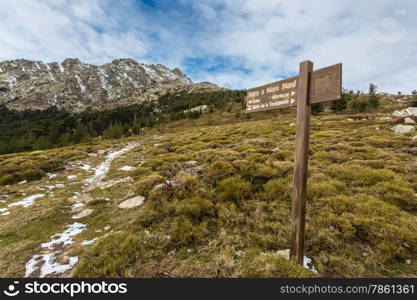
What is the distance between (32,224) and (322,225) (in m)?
8.75

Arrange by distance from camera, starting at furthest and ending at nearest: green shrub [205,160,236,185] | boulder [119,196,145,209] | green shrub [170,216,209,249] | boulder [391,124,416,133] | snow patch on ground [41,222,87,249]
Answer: boulder [391,124,416,133]
green shrub [205,160,236,185]
boulder [119,196,145,209]
snow patch on ground [41,222,87,249]
green shrub [170,216,209,249]

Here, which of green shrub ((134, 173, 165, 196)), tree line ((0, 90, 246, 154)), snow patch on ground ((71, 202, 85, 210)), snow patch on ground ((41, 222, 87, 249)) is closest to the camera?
snow patch on ground ((41, 222, 87, 249))

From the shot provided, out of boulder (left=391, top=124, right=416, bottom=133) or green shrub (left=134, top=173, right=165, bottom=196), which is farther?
boulder (left=391, top=124, right=416, bottom=133)

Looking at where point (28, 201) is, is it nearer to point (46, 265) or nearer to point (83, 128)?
point (46, 265)

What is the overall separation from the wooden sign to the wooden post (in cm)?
12

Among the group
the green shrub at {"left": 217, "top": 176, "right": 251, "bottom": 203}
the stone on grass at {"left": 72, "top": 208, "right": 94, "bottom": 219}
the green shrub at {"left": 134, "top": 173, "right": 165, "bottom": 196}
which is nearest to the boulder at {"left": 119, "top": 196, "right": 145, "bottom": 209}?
the green shrub at {"left": 134, "top": 173, "right": 165, "bottom": 196}

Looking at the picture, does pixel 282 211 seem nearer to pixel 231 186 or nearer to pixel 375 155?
pixel 231 186

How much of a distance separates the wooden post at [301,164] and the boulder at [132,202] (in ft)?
17.2

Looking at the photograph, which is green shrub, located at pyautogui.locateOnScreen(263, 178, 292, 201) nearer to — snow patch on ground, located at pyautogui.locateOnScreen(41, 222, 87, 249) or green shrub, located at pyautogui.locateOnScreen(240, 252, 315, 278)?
green shrub, located at pyautogui.locateOnScreen(240, 252, 315, 278)

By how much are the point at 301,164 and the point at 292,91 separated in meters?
1.52

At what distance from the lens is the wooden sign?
3039 millimetres

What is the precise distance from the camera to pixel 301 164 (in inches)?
136

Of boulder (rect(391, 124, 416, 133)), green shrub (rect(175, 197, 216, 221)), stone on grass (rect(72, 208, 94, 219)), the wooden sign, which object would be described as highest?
boulder (rect(391, 124, 416, 133))

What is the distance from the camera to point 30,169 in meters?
12.1
